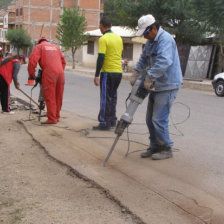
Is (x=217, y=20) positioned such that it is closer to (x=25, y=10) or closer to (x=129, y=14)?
(x=129, y=14)

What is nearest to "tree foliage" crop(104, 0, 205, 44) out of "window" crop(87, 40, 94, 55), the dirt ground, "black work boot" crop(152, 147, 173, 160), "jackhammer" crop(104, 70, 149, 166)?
"black work boot" crop(152, 147, 173, 160)

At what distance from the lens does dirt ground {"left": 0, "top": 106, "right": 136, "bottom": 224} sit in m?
3.42

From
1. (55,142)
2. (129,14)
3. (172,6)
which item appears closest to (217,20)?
(172,6)

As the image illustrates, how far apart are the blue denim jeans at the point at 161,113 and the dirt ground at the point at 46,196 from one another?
4.06 ft

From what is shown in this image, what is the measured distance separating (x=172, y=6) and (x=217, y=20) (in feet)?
9.77

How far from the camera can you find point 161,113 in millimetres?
4988

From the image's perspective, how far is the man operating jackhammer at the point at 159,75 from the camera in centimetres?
469

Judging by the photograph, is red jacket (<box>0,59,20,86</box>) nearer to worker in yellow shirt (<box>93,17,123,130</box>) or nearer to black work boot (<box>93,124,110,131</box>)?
worker in yellow shirt (<box>93,17,123,130</box>)

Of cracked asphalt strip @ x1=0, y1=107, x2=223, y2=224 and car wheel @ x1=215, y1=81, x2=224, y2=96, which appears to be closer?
cracked asphalt strip @ x1=0, y1=107, x2=223, y2=224

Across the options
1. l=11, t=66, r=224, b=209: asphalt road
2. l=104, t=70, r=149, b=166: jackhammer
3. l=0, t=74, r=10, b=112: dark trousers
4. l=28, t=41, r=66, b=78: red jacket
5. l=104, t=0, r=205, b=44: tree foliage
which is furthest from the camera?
l=104, t=0, r=205, b=44: tree foliage

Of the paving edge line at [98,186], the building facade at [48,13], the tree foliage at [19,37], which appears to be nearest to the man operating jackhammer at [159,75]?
the paving edge line at [98,186]

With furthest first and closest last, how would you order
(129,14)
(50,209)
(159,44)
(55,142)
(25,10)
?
1. (25,10)
2. (129,14)
3. (55,142)
4. (159,44)
5. (50,209)

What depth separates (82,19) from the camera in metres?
34.9

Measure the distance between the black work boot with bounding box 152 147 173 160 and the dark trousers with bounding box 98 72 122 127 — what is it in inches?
79.2
